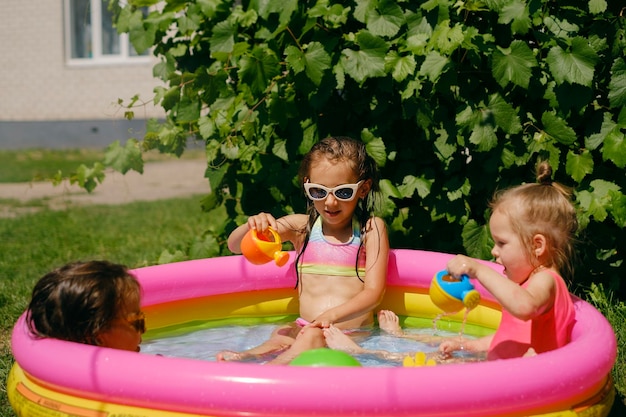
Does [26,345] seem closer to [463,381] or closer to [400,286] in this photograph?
[463,381]

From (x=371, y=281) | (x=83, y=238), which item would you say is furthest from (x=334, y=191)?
(x=83, y=238)

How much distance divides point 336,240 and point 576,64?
1.31m

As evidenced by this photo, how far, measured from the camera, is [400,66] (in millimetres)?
3848

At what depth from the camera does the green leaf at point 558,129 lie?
12.6ft

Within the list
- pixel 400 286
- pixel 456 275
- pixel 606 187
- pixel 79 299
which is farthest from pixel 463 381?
pixel 606 187

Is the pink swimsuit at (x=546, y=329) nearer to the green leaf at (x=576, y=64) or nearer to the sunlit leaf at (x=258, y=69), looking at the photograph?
the green leaf at (x=576, y=64)

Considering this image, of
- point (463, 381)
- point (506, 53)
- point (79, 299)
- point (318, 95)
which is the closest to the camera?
point (463, 381)

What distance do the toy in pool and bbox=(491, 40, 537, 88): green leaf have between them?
1.34 metres

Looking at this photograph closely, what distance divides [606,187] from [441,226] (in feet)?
2.81

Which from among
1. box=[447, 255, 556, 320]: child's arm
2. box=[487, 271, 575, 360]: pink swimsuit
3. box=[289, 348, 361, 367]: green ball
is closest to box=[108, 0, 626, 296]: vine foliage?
box=[487, 271, 575, 360]: pink swimsuit

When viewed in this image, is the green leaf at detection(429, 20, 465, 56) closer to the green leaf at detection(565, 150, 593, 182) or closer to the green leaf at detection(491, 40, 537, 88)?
the green leaf at detection(491, 40, 537, 88)

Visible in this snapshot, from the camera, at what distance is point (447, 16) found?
386cm

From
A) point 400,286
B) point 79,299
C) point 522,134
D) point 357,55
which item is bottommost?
point 400,286

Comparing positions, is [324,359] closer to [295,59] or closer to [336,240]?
[336,240]
